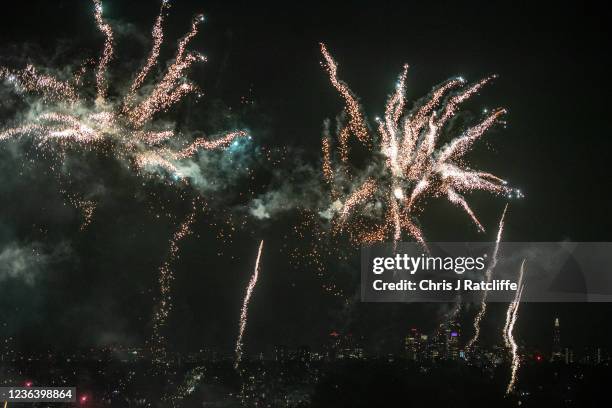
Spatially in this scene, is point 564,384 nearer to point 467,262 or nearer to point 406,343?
point 406,343

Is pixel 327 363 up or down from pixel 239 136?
down

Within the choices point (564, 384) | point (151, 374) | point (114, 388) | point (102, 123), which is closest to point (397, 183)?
point (102, 123)

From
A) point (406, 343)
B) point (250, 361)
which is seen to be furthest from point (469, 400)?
point (250, 361)

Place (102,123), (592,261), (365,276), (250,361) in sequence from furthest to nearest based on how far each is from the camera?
1. (250,361)
2. (592,261)
3. (365,276)
4. (102,123)

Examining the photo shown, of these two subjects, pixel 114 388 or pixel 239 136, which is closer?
pixel 239 136

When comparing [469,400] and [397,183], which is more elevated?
[397,183]

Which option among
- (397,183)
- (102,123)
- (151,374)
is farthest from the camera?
(151,374)

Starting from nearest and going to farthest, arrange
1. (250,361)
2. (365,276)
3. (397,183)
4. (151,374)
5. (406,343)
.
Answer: (397,183)
(365,276)
(406,343)
(151,374)
(250,361)

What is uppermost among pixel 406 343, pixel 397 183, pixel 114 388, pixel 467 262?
pixel 397 183

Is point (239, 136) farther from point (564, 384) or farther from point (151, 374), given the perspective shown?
point (151, 374)

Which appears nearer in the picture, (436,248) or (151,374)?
(436,248)
